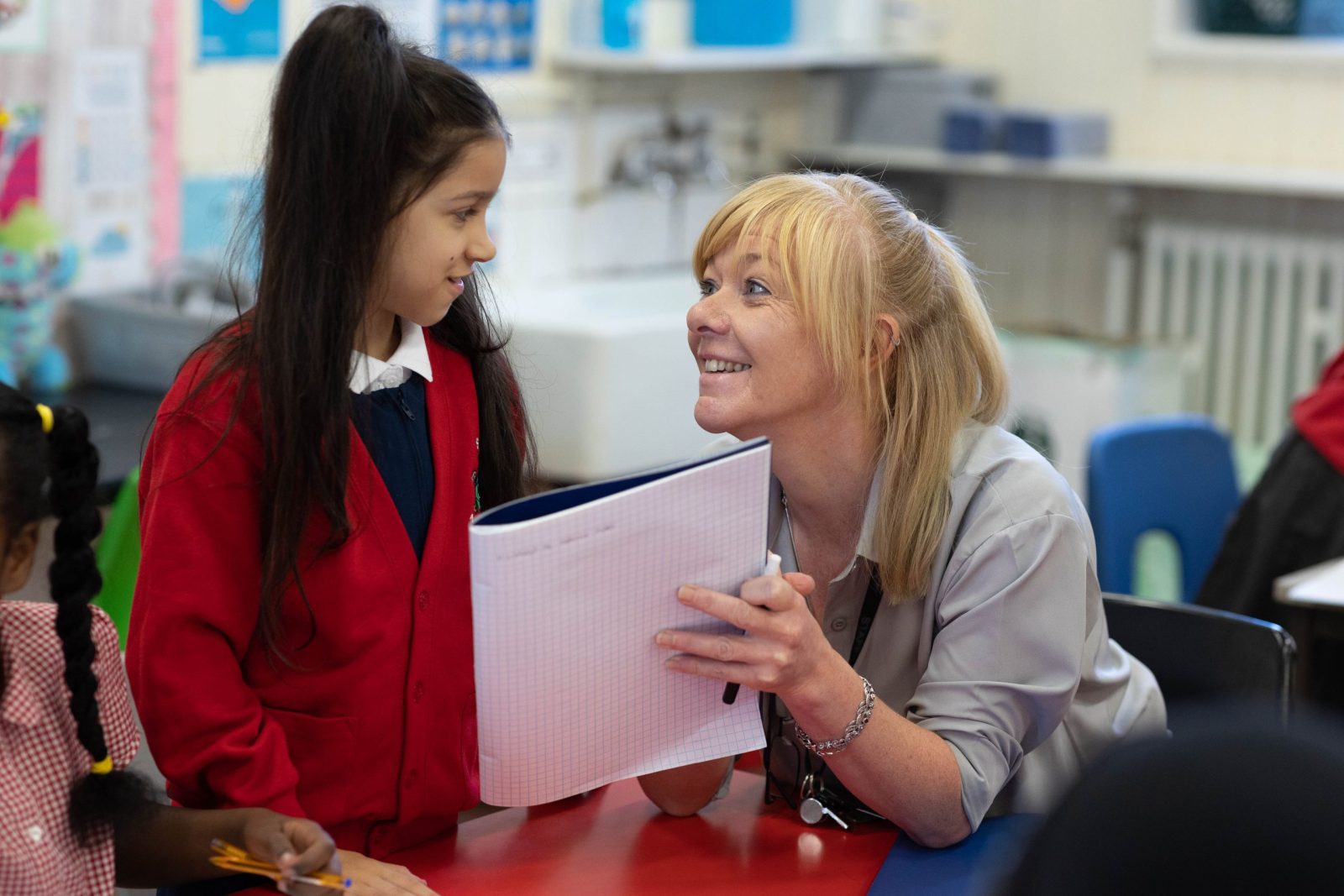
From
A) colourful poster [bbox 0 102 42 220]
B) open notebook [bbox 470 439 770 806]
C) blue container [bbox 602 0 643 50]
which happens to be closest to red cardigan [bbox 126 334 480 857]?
open notebook [bbox 470 439 770 806]

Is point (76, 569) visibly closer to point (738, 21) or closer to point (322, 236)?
point (322, 236)

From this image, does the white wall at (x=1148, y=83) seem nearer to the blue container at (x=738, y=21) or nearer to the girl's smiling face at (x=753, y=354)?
the blue container at (x=738, y=21)

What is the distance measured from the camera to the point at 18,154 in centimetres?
262

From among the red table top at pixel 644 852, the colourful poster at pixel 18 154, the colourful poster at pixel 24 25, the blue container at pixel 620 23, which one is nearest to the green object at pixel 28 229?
the colourful poster at pixel 18 154

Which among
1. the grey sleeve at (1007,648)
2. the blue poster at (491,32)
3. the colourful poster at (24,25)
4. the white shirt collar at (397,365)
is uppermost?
the blue poster at (491,32)

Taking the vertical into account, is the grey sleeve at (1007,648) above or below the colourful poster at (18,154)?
below

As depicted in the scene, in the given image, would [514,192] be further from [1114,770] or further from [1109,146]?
[1114,770]

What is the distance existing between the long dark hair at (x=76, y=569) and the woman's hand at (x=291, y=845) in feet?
0.31

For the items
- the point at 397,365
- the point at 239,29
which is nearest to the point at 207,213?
the point at 239,29

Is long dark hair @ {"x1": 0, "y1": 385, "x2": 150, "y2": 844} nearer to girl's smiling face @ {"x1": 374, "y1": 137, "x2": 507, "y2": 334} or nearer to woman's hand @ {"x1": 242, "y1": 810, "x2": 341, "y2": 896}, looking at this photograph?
woman's hand @ {"x1": 242, "y1": 810, "x2": 341, "y2": 896}

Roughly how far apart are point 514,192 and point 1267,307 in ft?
6.89

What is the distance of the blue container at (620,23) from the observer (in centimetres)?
370

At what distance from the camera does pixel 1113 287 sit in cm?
437

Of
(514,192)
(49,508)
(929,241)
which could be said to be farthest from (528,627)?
(514,192)
